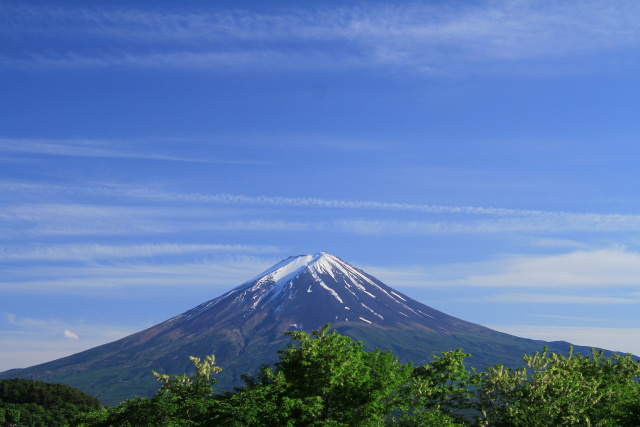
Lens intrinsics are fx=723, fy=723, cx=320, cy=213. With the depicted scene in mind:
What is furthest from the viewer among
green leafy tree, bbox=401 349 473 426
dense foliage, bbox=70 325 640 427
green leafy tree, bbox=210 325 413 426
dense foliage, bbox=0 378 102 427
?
dense foliage, bbox=0 378 102 427

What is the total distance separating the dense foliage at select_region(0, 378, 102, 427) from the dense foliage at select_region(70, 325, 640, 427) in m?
63.2

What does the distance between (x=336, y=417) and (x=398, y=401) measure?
3.15 metres

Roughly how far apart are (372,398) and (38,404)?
81.2 m

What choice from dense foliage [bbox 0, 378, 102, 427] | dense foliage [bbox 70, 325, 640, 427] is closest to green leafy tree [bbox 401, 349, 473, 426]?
dense foliage [bbox 70, 325, 640, 427]

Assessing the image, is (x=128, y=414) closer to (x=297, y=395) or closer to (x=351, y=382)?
(x=297, y=395)

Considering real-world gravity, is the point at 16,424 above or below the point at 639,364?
below

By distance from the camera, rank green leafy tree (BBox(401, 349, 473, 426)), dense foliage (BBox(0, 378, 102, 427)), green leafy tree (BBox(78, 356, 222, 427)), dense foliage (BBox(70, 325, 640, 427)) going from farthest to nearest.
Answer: dense foliage (BBox(0, 378, 102, 427)) < green leafy tree (BBox(78, 356, 222, 427)) < dense foliage (BBox(70, 325, 640, 427)) < green leafy tree (BBox(401, 349, 473, 426))

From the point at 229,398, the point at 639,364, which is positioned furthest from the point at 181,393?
the point at 639,364

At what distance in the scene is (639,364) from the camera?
42812 millimetres

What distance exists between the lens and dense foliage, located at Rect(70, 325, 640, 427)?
33281mm

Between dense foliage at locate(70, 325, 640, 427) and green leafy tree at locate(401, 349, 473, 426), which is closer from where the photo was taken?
green leafy tree at locate(401, 349, 473, 426)

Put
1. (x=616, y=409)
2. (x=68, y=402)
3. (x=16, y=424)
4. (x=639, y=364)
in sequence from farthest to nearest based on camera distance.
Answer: (x=68, y=402), (x=16, y=424), (x=639, y=364), (x=616, y=409)

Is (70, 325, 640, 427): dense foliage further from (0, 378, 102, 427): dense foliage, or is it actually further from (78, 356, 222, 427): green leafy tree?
(0, 378, 102, 427): dense foliage

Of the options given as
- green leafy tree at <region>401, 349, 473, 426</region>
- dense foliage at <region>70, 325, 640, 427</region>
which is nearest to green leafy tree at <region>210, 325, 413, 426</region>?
dense foliage at <region>70, 325, 640, 427</region>
